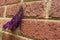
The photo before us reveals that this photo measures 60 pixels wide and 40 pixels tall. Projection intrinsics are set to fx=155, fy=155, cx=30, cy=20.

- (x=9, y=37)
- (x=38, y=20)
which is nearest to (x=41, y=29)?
(x=38, y=20)

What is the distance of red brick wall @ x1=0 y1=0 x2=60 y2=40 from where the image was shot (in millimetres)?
597

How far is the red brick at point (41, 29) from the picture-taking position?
0.59 m

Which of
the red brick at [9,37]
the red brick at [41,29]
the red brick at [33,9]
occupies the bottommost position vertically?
the red brick at [9,37]

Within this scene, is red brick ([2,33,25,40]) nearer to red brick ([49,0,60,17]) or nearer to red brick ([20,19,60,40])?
red brick ([20,19,60,40])

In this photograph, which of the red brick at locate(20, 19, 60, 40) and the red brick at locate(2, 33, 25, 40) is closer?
the red brick at locate(20, 19, 60, 40)

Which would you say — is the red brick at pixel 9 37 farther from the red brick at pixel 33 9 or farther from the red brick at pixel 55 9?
the red brick at pixel 55 9

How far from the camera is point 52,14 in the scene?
0.61m

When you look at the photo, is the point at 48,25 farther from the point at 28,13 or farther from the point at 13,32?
the point at 13,32

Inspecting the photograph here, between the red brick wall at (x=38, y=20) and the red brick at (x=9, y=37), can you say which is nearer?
the red brick wall at (x=38, y=20)

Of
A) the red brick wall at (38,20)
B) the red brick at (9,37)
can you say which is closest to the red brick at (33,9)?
the red brick wall at (38,20)

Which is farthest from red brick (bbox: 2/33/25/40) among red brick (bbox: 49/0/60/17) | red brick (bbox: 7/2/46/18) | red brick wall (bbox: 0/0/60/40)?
red brick (bbox: 49/0/60/17)

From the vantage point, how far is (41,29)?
0.65 metres

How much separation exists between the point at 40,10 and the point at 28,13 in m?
0.09

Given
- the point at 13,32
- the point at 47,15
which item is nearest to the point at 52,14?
the point at 47,15
